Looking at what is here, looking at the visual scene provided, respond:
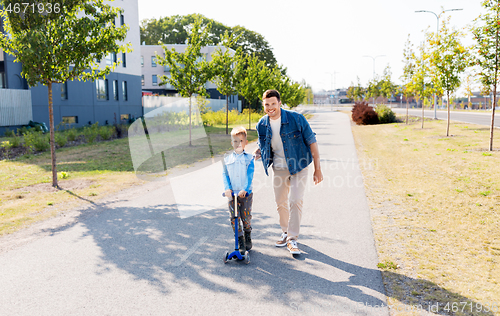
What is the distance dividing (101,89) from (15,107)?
775 centimetres

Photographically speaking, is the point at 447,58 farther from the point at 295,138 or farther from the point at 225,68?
the point at 295,138

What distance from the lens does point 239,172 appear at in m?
4.12

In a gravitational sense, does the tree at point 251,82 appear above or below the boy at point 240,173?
above

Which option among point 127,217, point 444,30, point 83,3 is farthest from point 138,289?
point 444,30

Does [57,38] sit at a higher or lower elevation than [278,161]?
higher

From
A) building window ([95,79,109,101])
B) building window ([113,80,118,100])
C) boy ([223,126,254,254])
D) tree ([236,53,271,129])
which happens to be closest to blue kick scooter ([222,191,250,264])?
boy ([223,126,254,254])

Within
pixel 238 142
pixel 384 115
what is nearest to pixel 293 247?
pixel 238 142

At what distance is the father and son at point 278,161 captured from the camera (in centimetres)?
414

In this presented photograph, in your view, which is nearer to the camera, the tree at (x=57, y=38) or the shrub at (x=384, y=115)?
the tree at (x=57, y=38)

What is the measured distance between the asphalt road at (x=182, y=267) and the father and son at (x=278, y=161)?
0.42 meters

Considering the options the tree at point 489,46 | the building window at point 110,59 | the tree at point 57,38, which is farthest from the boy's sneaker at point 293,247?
the building window at point 110,59

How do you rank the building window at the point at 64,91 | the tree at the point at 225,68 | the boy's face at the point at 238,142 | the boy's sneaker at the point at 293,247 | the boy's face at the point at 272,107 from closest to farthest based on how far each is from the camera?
Answer: the boy's face at the point at 238,142 < the boy's face at the point at 272,107 < the boy's sneaker at the point at 293,247 < the tree at the point at 225,68 < the building window at the point at 64,91

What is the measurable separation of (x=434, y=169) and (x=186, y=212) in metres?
6.85

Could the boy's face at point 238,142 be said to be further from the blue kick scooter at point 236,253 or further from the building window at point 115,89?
the building window at point 115,89
